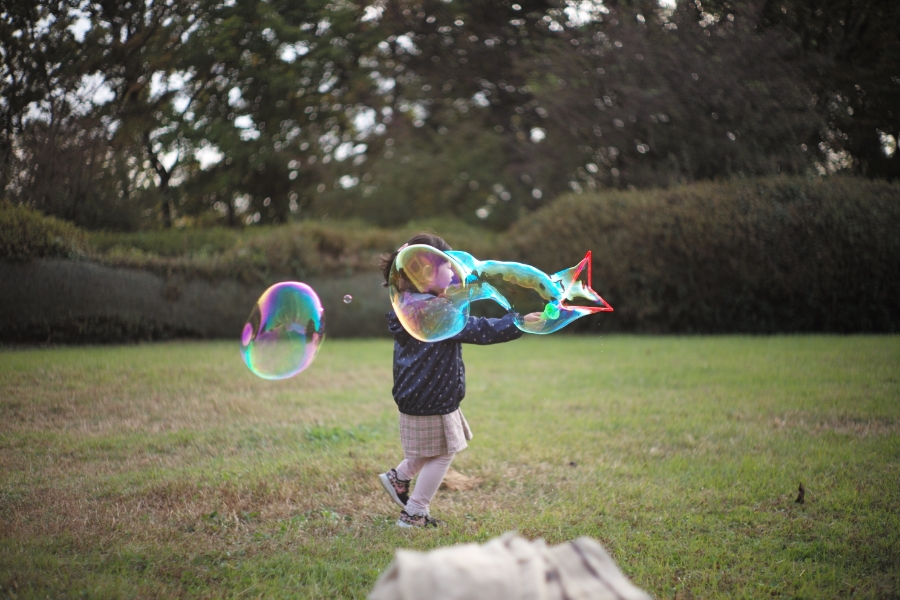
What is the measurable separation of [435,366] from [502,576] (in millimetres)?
1989

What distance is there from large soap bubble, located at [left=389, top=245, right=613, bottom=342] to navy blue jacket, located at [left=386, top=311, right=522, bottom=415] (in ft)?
0.30

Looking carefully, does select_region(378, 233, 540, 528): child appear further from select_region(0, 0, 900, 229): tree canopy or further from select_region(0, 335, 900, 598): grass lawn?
select_region(0, 0, 900, 229): tree canopy

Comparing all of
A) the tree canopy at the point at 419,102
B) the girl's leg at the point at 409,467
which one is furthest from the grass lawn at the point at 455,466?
the tree canopy at the point at 419,102

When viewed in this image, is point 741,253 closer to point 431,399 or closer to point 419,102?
point 431,399

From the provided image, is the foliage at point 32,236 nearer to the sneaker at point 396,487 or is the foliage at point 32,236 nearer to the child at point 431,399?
the child at point 431,399

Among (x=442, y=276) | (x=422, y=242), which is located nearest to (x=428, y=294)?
(x=442, y=276)

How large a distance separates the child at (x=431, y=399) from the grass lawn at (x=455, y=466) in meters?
0.26

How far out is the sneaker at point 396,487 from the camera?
160 inches

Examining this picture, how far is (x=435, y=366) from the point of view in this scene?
12.8 feet

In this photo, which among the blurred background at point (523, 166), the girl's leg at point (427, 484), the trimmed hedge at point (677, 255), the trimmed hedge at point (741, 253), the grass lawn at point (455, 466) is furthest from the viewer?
the trimmed hedge at point (741, 253)

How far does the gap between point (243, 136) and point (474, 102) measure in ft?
21.5

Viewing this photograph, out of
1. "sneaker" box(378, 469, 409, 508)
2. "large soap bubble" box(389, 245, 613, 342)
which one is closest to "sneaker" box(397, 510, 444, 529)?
"sneaker" box(378, 469, 409, 508)

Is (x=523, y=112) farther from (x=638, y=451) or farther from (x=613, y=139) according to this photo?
(x=638, y=451)

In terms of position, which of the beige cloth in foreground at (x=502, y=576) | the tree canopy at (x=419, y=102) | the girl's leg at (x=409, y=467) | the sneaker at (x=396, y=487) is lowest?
the sneaker at (x=396, y=487)
